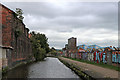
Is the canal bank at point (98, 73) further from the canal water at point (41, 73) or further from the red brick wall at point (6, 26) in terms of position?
the red brick wall at point (6, 26)

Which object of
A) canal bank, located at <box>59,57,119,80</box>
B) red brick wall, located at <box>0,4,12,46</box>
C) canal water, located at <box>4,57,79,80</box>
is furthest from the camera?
red brick wall, located at <box>0,4,12,46</box>

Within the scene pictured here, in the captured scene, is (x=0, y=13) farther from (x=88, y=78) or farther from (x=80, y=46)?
(x=80, y=46)

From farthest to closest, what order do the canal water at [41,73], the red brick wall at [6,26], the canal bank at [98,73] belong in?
the red brick wall at [6,26]
the canal water at [41,73]
the canal bank at [98,73]

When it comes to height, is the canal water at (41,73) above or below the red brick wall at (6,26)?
below

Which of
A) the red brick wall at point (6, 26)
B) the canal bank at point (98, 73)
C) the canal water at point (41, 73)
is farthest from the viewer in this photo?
the red brick wall at point (6, 26)

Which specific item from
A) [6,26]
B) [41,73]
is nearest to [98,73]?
[41,73]

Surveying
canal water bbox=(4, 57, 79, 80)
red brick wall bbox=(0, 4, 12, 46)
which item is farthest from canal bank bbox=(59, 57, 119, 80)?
red brick wall bbox=(0, 4, 12, 46)

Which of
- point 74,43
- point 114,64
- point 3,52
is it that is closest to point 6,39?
point 3,52

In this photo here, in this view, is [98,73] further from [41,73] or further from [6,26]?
[6,26]

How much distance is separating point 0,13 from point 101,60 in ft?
51.3

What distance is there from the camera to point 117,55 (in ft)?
55.6

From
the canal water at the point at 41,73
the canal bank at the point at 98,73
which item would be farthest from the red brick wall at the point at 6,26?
the canal bank at the point at 98,73

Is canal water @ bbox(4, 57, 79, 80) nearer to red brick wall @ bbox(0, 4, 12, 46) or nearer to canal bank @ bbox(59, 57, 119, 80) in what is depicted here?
canal bank @ bbox(59, 57, 119, 80)

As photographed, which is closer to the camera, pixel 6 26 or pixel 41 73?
pixel 41 73
